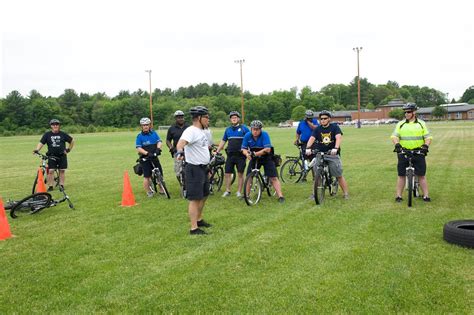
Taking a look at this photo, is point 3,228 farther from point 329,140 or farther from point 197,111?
point 329,140

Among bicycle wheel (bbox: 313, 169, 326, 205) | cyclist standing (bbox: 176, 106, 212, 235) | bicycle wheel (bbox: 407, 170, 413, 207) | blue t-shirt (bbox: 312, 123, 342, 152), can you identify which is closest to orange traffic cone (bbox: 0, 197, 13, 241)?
cyclist standing (bbox: 176, 106, 212, 235)

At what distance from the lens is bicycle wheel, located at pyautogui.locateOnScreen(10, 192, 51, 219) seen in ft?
28.9

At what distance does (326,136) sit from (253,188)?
199cm

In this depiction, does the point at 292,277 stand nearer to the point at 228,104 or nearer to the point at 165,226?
the point at 165,226

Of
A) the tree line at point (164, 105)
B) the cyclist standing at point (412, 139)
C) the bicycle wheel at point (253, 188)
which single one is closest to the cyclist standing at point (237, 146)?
the bicycle wheel at point (253, 188)

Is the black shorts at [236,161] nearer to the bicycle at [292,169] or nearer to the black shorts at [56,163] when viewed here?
the bicycle at [292,169]

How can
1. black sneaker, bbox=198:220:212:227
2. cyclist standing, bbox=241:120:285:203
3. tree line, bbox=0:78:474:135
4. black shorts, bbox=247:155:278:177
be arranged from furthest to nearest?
1. tree line, bbox=0:78:474:135
2. black shorts, bbox=247:155:278:177
3. cyclist standing, bbox=241:120:285:203
4. black sneaker, bbox=198:220:212:227

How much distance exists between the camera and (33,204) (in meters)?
8.86

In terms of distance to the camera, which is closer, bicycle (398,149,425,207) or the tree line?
bicycle (398,149,425,207)

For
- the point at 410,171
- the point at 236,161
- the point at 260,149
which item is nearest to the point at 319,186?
the point at 260,149

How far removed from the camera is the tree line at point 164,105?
102m

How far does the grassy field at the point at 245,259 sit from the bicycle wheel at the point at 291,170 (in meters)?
3.06

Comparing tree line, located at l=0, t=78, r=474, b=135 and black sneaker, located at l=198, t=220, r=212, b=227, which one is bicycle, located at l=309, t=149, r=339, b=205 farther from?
tree line, located at l=0, t=78, r=474, b=135

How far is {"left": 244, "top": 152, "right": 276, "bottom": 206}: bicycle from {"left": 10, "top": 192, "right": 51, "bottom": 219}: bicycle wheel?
4.15 m
